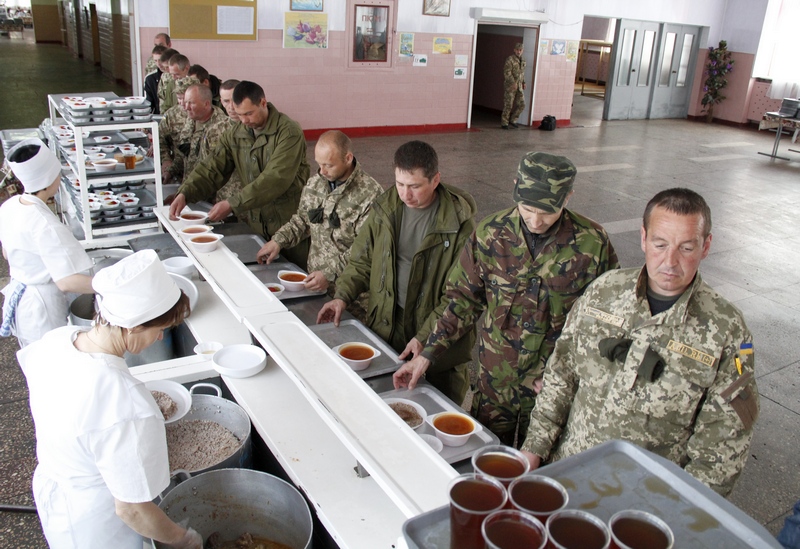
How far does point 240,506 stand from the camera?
223cm

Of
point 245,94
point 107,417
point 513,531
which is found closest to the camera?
point 513,531

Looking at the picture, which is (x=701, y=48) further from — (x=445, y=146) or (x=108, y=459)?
(x=108, y=459)

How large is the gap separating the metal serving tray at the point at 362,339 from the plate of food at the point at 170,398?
0.71 meters

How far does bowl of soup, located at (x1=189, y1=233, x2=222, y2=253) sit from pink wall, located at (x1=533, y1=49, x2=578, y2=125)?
1265cm

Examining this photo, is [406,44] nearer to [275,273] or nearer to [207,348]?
[275,273]

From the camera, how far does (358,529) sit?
2.04 metres

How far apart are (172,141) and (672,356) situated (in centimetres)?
544

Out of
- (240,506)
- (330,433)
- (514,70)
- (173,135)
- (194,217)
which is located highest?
(514,70)

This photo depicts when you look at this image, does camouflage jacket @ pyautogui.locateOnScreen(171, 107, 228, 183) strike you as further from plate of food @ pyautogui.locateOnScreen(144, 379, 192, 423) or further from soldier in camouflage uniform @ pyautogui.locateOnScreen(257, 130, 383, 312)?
plate of food @ pyautogui.locateOnScreen(144, 379, 192, 423)

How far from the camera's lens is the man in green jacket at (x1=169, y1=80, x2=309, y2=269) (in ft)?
14.9

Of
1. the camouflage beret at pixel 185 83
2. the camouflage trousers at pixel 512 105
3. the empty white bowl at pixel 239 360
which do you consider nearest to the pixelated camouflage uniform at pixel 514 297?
the empty white bowl at pixel 239 360

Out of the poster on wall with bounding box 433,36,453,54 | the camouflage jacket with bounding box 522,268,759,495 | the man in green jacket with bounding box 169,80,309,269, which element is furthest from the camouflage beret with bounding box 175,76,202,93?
the poster on wall with bounding box 433,36,453,54

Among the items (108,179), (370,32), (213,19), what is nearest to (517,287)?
(108,179)

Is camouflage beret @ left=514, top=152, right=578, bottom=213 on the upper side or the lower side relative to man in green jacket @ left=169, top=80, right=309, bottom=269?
upper
